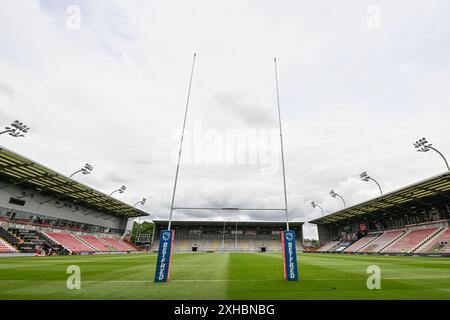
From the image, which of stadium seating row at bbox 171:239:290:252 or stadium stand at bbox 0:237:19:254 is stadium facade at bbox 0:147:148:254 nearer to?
stadium stand at bbox 0:237:19:254

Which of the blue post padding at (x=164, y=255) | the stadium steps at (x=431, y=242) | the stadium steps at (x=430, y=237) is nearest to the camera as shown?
the blue post padding at (x=164, y=255)

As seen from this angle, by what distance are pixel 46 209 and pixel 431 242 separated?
186 feet

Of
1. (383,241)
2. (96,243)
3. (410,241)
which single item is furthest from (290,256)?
(96,243)

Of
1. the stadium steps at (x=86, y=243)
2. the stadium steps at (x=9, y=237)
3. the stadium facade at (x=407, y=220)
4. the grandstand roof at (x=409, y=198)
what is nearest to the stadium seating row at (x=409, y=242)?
the stadium facade at (x=407, y=220)

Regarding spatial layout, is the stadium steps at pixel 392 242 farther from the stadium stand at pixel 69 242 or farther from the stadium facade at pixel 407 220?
the stadium stand at pixel 69 242

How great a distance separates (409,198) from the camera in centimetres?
3366

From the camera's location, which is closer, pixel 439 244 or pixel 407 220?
pixel 439 244

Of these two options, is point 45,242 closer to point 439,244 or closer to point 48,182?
point 48,182

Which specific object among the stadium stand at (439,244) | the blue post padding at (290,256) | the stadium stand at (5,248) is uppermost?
Result: the stadium stand at (439,244)

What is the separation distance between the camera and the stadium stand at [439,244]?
2687 cm

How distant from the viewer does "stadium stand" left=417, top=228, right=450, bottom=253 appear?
88.2 ft

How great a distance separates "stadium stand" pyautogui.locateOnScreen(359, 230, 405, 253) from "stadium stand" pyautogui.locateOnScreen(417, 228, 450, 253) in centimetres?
780

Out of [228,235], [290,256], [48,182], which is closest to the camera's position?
[290,256]
